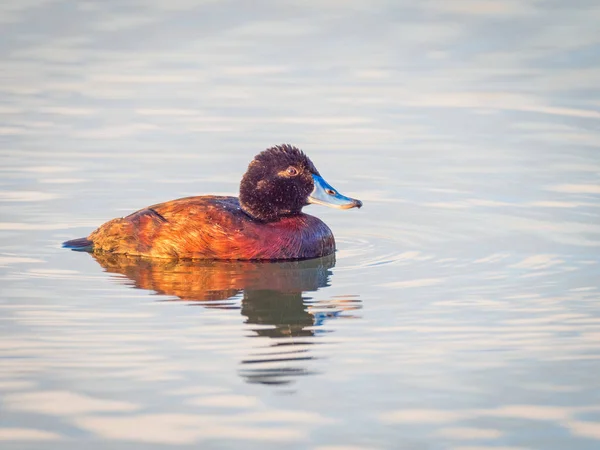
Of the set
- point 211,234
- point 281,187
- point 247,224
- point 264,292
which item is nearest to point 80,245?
point 211,234

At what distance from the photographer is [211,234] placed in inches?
455

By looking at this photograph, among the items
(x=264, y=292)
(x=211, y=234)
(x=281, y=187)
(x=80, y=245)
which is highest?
(x=281, y=187)

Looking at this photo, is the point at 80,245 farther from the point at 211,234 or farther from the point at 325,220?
the point at 325,220

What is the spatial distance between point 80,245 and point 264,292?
7.57 feet

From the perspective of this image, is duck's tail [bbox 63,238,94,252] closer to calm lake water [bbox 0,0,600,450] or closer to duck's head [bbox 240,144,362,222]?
calm lake water [bbox 0,0,600,450]

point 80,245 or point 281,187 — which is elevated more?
point 281,187

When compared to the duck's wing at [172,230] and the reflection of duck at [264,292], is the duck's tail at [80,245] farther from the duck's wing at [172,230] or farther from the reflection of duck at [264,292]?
the reflection of duck at [264,292]

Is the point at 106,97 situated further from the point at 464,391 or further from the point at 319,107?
the point at 464,391

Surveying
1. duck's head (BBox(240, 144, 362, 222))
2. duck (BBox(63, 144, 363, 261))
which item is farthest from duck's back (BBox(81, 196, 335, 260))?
duck's head (BBox(240, 144, 362, 222))

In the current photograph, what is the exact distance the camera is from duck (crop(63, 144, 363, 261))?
1158 centimetres

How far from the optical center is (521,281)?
10.7 meters

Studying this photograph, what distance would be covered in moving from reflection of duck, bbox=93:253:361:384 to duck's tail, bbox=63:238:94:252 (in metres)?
0.17

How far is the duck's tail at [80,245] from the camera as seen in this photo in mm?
12020

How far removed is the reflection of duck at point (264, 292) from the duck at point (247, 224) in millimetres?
100
